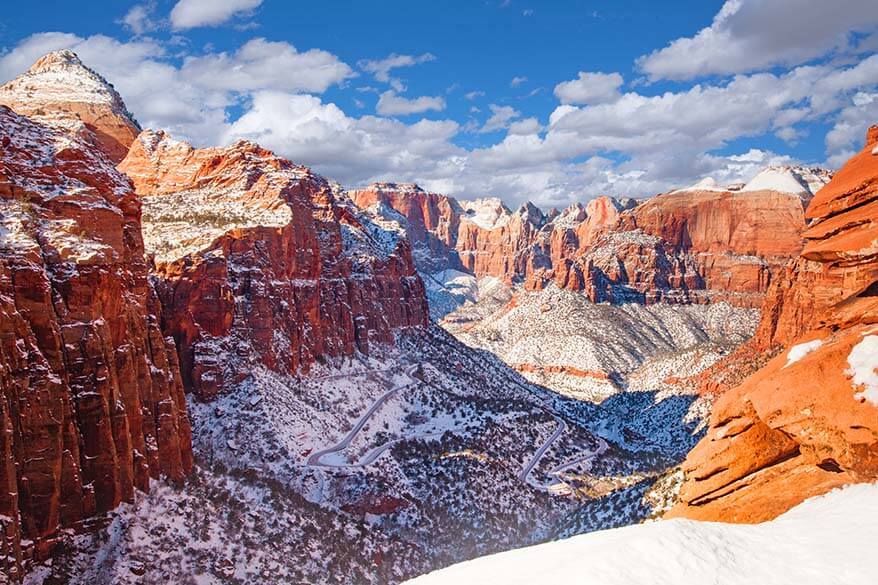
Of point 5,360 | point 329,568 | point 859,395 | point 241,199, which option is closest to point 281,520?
point 329,568

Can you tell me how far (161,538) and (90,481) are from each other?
5.85 m

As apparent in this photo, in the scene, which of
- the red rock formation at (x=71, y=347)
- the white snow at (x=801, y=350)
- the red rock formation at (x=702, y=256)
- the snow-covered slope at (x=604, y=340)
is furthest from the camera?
the red rock formation at (x=702, y=256)

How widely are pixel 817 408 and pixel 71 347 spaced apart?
35.4 metres

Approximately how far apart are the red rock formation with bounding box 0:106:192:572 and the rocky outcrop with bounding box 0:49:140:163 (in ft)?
180

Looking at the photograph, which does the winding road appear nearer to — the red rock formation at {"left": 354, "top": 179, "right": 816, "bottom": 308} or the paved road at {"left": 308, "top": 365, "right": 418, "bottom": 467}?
the paved road at {"left": 308, "top": 365, "right": 418, "bottom": 467}

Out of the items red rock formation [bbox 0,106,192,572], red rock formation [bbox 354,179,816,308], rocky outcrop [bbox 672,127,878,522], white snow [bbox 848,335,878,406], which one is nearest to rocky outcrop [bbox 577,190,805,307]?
red rock formation [bbox 354,179,816,308]

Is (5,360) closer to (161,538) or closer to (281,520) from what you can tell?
(161,538)

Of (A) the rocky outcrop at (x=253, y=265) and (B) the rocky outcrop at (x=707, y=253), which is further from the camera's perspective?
(B) the rocky outcrop at (x=707, y=253)

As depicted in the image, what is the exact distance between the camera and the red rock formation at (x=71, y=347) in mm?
31875

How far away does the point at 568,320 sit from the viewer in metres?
172

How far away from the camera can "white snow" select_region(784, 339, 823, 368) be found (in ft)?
65.1

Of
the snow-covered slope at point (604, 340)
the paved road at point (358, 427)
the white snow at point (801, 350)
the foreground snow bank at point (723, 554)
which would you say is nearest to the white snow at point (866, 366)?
the white snow at point (801, 350)

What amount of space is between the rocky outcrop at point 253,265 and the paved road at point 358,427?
8.56 metres

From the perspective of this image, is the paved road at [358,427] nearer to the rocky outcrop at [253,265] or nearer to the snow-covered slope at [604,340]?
the rocky outcrop at [253,265]
